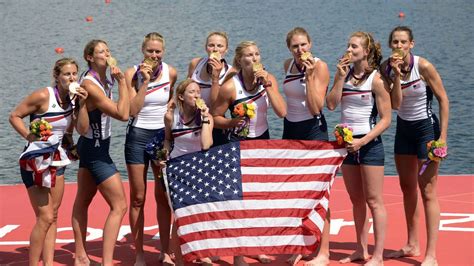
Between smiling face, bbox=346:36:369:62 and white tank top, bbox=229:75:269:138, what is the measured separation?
34.1 inches

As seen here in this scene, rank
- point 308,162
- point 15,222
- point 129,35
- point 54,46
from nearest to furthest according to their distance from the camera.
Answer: point 308,162 < point 15,222 < point 54,46 < point 129,35

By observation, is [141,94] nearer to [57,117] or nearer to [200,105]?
[200,105]

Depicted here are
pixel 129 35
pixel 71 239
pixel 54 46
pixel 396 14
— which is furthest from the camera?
pixel 396 14

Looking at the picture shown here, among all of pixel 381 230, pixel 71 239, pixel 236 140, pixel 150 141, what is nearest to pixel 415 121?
pixel 381 230

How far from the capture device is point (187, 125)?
9.09m

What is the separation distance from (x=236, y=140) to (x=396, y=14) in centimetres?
4139

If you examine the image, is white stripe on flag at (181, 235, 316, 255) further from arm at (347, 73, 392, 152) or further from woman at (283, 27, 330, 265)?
arm at (347, 73, 392, 152)

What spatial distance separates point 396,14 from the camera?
163 ft

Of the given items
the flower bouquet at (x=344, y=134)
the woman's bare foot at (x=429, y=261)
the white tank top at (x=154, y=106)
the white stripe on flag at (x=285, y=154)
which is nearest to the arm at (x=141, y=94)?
the white tank top at (x=154, y=106)

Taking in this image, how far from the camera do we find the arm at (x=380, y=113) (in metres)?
9.08

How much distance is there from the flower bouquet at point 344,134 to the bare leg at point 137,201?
184 centimetres

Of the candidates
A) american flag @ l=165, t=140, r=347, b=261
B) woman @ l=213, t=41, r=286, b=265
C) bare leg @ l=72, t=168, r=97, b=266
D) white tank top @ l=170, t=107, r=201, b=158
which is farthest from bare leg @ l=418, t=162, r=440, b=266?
bare leg @ l=72, t=168, r=97, b=266

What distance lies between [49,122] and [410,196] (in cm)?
350

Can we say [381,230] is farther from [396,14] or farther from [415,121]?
[396,14]
